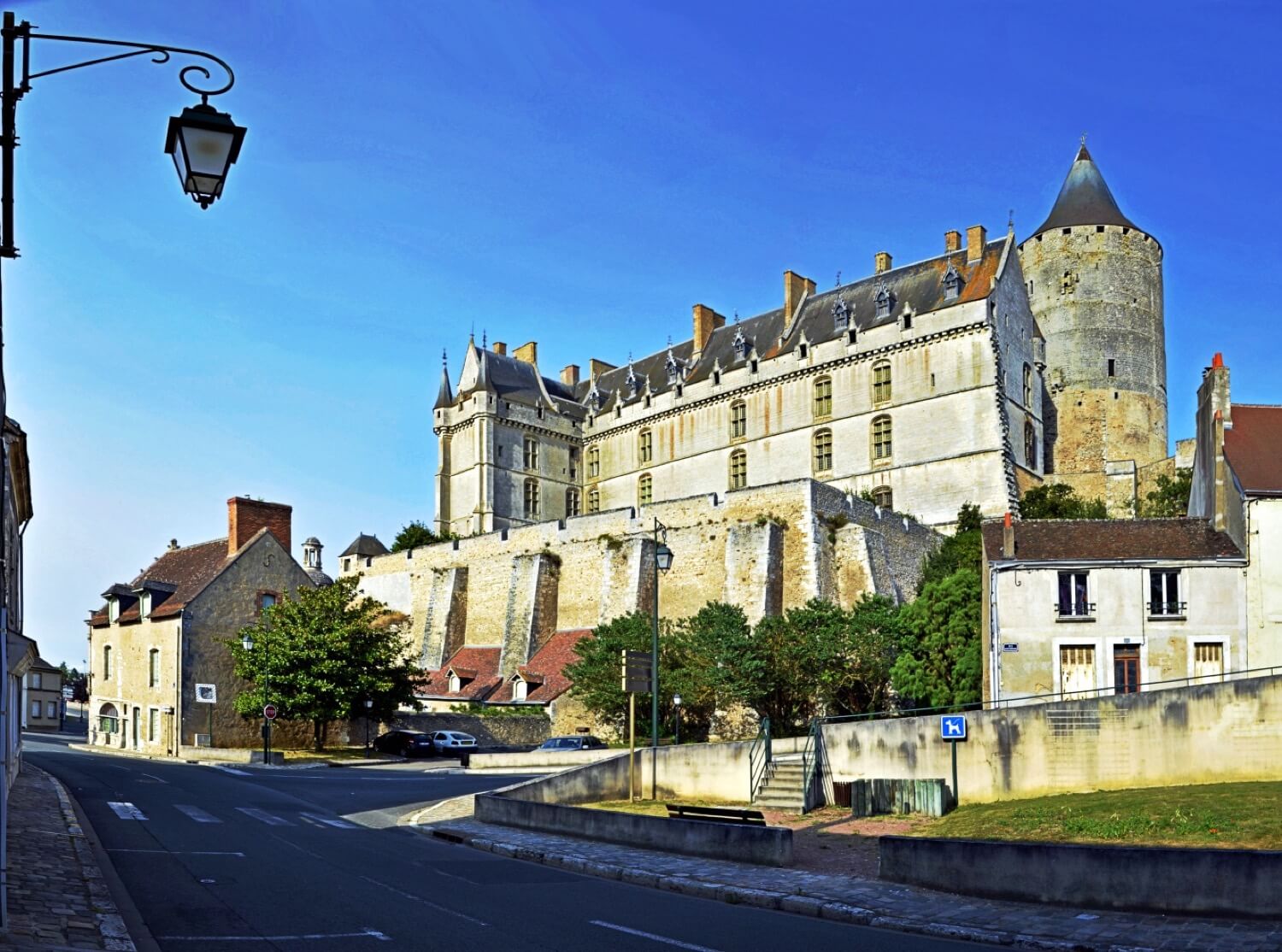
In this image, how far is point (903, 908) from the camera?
40.3ft

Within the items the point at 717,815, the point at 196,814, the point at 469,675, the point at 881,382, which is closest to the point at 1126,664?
the point at 717,815

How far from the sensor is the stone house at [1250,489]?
1117 inches

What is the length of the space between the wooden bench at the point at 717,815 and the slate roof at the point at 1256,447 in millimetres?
16893

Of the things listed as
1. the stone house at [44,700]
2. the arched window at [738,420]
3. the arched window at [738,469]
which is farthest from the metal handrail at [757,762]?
the stone house at [44,700]

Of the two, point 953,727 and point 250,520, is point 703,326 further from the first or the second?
point 953,727

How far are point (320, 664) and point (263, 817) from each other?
20057 mm

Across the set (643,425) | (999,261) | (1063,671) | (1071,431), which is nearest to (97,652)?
(643,425)

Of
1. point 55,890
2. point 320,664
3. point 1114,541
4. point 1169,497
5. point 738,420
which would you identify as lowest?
point 55,890

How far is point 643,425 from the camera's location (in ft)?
240

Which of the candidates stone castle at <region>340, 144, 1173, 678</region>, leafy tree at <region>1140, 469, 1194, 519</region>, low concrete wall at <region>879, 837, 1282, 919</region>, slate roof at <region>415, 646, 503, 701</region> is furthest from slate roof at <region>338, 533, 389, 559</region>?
low concrete wall at <region>879, 837, 1282, 919</region>

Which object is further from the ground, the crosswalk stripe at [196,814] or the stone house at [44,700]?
the crosswalk stripe at [196,814]

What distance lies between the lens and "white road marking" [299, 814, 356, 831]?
20791 mm

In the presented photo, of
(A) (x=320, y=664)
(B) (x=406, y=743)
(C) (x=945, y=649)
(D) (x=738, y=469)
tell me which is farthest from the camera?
(D) (x=738, y=469)

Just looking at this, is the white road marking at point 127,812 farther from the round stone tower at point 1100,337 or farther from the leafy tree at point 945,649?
the round stone tower at point 1100,337
